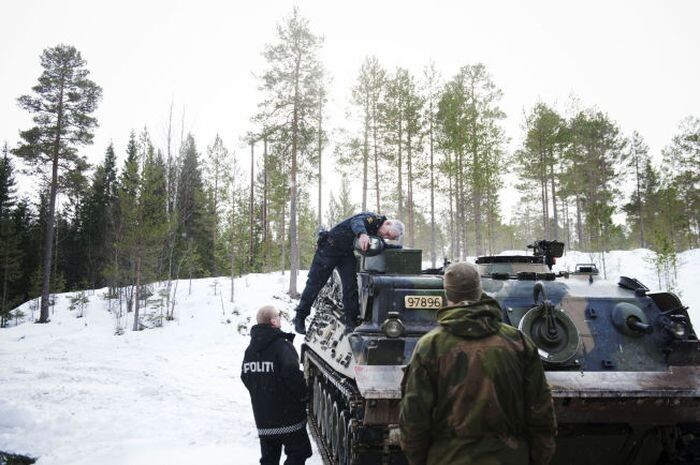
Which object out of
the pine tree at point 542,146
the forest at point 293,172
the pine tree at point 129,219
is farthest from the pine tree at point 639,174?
the pine tree at point 129,219

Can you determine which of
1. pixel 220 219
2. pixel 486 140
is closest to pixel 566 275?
pixel 486 140

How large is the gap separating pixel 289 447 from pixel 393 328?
1.43m

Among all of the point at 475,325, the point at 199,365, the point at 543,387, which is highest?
the point at 475,325

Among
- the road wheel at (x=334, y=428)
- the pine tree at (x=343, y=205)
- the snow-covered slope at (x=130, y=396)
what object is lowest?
the snow-covered slope at (x=130, y=396)

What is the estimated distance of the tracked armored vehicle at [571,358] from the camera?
171 inches

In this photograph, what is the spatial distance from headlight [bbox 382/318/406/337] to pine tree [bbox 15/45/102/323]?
889 inches

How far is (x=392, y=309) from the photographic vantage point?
554cm

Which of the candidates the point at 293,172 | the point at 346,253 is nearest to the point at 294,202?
the point at 293,172

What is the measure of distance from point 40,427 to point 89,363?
5.35 meters

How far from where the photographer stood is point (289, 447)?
4.82m

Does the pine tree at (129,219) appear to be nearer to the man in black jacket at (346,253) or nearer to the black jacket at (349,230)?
the man in black jacket at (346,253)

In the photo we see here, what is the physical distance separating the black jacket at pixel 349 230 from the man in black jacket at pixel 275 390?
1.68 meters

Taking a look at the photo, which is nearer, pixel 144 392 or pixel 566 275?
pixel 566 275

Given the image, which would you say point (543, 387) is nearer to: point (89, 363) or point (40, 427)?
point (40, 427)
